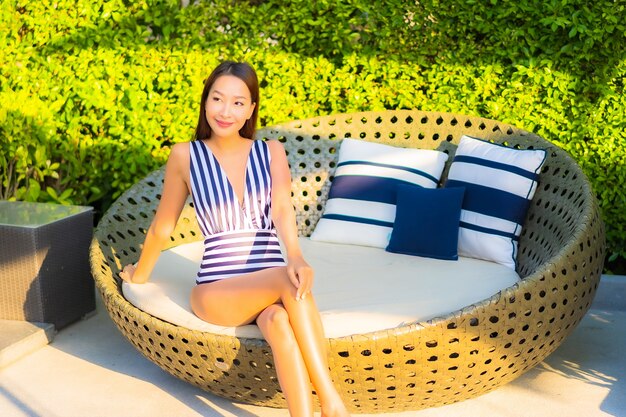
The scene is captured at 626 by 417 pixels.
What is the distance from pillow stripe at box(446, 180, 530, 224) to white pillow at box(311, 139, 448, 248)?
276mm

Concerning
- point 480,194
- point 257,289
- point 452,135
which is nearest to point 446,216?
point 480,194

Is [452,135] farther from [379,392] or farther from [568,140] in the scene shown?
[379,392]

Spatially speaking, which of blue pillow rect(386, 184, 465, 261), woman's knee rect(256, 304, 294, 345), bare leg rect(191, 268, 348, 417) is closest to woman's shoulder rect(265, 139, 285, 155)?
bare leg rect(191, 268, 348, 417)

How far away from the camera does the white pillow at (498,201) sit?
13.3ft

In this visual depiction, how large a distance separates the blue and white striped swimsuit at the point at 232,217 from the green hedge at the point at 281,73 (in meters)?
1.59

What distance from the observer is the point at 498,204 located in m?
4.10

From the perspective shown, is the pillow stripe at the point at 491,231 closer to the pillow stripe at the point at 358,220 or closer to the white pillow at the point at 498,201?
the white pillow at the point at 498,201

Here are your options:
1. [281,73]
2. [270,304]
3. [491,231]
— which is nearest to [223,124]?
[270,304]

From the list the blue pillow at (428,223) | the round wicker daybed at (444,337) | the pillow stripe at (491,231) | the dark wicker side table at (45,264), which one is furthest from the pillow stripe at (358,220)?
the dark wicker side table at (45,264)

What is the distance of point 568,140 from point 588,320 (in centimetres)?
95

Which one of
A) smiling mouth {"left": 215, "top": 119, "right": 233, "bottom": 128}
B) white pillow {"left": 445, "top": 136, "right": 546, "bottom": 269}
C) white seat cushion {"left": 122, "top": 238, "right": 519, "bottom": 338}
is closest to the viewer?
white seat cushion {"left": 122, "top": 238, "right": 519, "bottom": 338}

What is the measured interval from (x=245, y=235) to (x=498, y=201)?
4.34 feet

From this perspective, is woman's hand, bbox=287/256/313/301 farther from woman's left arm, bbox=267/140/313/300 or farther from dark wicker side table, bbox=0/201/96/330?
dark wicker side table, bbox=0/201/96/330

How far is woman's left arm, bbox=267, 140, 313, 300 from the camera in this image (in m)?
3.05
